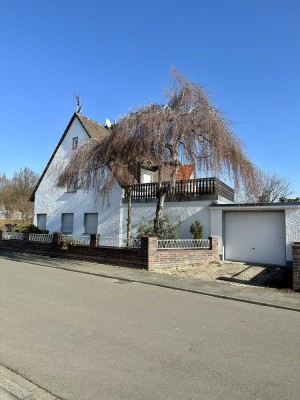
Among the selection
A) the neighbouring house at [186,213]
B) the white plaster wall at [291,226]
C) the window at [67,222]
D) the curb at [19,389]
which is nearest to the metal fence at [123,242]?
the neighbouring house at [186,213]

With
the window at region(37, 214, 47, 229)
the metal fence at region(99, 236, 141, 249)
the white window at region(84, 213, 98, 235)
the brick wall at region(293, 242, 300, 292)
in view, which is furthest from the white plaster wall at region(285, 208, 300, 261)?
the window at region(37, 214, 47, 229)

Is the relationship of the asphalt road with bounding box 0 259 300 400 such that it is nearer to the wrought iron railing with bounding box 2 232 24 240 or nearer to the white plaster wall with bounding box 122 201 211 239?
the white plaster wall with bounding box 122 201 211 239

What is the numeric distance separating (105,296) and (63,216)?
16.8 meters

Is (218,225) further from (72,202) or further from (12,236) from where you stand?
(12,236)

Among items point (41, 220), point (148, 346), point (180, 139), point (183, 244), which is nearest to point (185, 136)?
point (180, 139)

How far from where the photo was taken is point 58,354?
5.00 metres

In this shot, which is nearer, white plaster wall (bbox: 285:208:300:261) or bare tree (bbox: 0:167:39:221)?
white plaster wall (bbox: 285:208:300:261)

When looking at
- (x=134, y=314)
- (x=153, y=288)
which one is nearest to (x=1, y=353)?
(x=134, y=314)

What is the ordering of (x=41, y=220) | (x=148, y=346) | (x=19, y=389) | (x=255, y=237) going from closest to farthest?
(x=19, y=389), (x=148, y=346), (x=255, y=237), (x=41, y=220)

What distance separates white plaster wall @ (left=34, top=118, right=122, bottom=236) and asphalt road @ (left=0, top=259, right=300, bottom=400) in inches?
511

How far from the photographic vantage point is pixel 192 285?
11.4 metres

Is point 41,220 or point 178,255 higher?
point 41,220

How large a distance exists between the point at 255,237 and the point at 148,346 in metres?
12.8

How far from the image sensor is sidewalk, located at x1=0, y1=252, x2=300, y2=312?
9.44 meters
